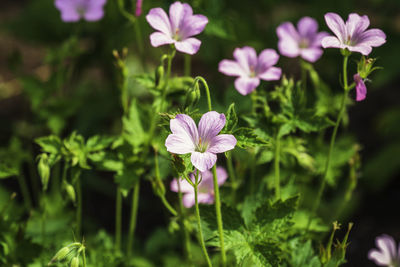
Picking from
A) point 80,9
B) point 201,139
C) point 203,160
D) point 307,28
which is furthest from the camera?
point 80,9

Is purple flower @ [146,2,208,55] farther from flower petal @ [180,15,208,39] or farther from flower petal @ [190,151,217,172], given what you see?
flower petal @ [190,151,217,172]

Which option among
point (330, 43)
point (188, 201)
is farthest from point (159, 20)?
point (188, 201)

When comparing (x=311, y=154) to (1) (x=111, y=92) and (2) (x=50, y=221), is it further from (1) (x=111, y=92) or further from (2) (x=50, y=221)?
(1) (x=111, y=92)

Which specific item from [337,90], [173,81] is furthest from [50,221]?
[337,90]

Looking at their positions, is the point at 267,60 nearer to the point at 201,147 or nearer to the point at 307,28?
the point at 307,28

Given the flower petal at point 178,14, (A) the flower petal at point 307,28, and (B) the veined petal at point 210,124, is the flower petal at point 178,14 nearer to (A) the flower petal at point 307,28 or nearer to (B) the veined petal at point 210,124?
(B) the veined petal at point 210,124

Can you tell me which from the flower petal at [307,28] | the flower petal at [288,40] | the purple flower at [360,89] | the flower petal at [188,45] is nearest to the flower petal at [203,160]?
the flower petal at [188,45]

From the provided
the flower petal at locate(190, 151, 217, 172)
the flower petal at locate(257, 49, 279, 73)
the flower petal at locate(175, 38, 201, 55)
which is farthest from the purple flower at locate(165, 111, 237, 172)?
the flower petal at locate(257, 49, 279, 73)
